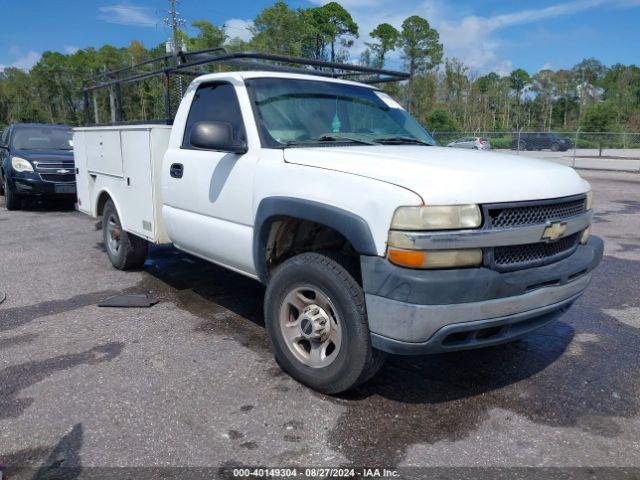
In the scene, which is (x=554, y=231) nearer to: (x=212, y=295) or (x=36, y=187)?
(x=212, y=295)

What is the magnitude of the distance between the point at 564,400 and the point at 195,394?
2312 mm

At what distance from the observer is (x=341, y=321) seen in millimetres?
3000

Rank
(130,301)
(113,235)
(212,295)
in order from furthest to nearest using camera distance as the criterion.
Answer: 1. (113,235)
2. (212,295)
3. (130,301)

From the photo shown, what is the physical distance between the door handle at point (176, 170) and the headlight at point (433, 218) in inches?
95.1

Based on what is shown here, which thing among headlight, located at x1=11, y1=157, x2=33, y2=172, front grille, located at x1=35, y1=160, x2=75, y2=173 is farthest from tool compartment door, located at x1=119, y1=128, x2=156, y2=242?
headlight, located at x1=11, y1=157, x2=33, y2=172

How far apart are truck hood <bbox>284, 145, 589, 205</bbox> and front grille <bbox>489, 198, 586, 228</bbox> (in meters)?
0.05

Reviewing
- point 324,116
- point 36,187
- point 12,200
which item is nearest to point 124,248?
point 324,116

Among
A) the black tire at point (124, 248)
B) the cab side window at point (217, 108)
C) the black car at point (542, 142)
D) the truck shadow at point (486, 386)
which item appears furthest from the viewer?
the black car at point (542, 142)

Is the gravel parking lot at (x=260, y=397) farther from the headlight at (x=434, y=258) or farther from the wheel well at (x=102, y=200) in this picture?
the wheel well at (x=102, y=200)

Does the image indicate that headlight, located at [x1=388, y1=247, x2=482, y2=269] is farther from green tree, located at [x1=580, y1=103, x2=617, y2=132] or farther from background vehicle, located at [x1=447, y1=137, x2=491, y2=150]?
green tree, located at [x1=580, y1=103, x2=617, y2=132]

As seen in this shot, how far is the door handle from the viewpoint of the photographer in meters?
→ 4.45

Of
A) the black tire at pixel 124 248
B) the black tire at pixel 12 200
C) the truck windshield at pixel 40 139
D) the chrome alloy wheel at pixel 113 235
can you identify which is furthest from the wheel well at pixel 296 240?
the truck windshield at pixel 40 139

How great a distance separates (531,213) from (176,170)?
2936mm

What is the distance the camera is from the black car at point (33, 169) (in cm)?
1047
